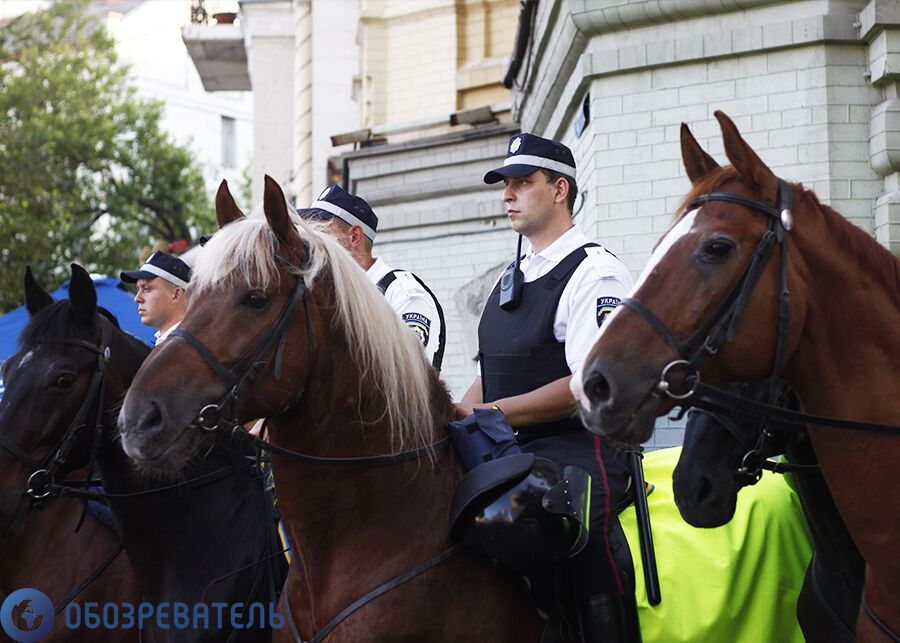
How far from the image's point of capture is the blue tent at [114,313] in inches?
425

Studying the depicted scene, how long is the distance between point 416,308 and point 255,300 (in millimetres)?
1303

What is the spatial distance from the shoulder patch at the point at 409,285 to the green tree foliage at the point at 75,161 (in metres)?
20.0

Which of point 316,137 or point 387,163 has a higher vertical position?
point 316,137

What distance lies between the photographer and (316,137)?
18.5 meters

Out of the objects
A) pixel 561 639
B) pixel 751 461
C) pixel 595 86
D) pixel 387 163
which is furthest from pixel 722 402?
pixel 387 163

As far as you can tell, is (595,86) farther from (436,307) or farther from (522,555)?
(522,555)

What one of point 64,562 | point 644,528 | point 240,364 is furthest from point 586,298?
point 64,562

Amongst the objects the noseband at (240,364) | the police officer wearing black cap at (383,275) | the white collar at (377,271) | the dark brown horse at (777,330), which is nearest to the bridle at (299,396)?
the noseband at (240,364)

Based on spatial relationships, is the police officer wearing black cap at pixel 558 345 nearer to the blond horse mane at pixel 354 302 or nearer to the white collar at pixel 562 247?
the white collar at pixel 562 247

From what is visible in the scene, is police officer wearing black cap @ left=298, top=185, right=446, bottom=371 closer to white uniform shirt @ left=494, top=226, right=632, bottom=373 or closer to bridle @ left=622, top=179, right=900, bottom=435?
white uniform shirt @ left=494, top=226, right=632, bottom=373

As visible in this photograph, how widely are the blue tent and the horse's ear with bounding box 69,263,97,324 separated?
5.93 meters

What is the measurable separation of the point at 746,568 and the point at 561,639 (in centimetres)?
83

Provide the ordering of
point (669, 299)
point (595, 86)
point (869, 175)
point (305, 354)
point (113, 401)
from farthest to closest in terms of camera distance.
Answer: point (595, 86) → point (869, 175) → point (113, 401) → point (305, 354) → point (669, 299)

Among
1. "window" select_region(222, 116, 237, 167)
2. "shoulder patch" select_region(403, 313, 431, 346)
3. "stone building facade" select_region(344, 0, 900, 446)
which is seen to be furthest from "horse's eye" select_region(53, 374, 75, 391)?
"window" select_region(222, 116, 237, 167)
